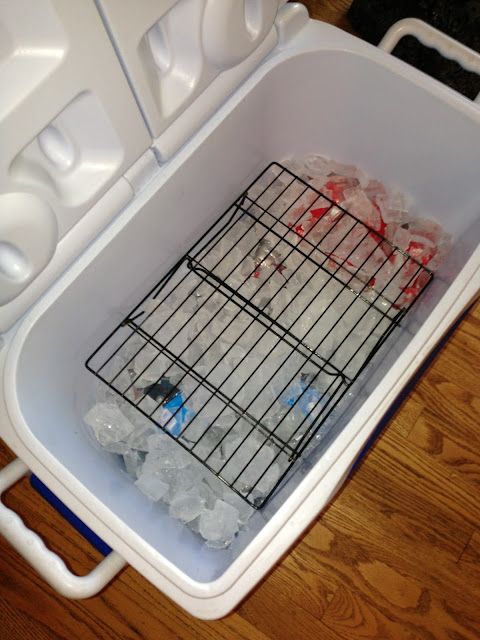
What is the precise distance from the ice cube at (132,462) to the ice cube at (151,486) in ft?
0.20

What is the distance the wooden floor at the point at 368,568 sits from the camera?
1342mm

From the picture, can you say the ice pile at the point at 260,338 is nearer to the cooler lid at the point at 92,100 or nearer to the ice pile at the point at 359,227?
the ice pile at the point at 359,227

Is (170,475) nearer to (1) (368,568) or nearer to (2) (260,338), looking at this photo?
(2) (260,338)

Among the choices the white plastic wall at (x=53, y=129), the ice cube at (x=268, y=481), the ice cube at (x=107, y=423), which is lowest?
the ice cube at (x=107, y=423)

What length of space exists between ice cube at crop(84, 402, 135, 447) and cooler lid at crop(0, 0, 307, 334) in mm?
263

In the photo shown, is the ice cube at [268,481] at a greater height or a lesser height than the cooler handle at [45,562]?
greater

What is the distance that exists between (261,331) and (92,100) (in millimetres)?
587

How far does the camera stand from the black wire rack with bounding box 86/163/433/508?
3.72ft

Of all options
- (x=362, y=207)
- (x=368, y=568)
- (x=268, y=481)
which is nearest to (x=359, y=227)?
(x=362, y=207)

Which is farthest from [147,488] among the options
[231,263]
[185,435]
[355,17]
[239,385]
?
[355,17]

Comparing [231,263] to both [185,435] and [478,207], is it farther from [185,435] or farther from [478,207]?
[478,207]

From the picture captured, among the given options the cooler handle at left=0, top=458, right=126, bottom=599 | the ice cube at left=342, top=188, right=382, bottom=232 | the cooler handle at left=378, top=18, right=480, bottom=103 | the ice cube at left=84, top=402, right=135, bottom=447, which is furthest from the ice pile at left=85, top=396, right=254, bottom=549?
the cooler handle at left=378, top=18, right=480, bottom=103

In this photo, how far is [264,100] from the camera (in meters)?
1.12

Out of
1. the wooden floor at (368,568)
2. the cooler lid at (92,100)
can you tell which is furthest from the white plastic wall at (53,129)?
the wooden floor at (368,568)
